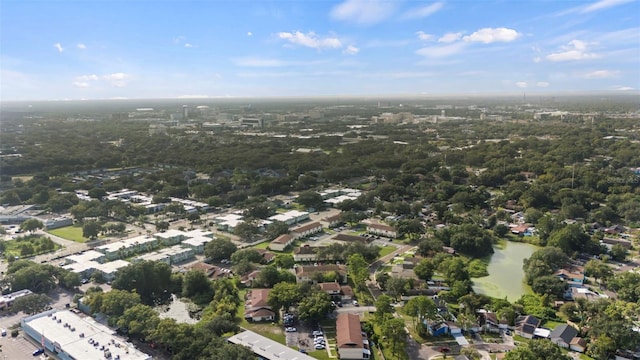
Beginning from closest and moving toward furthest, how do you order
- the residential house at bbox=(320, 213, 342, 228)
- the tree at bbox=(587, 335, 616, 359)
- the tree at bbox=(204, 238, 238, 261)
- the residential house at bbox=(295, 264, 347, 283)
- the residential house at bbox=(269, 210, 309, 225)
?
the tree at bbox=(587, 335, 616, 359)
the residential house at bbox=(295, 264, 347, 283)
the tree at bbox=(204, 238, 238, 261)
the residential house at bbox=(320, 213, 342, 228)
the residential house at bbox=(269, 210, 309, 225)

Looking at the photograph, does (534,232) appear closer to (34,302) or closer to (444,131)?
(34,302)

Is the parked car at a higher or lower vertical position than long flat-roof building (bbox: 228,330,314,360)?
lower

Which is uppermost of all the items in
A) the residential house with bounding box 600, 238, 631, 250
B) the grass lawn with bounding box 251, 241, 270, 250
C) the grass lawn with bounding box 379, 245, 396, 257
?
the residential house with bounding box 600, 238, 631, 250

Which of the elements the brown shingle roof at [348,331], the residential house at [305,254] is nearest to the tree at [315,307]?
the brown shingle roof at [348,331]

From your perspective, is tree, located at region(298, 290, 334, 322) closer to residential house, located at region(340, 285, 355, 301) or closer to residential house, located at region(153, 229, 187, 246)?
residential house, located at region(340, 285, 355, 301)

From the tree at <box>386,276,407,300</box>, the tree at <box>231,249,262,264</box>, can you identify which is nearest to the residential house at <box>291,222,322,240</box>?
the tree at <box>231,249,262,264</box>

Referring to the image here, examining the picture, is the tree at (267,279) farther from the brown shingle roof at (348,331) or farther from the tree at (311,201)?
the tree at (311,201)

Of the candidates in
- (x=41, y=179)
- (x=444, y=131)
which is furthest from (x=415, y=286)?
(x=444, y=131)

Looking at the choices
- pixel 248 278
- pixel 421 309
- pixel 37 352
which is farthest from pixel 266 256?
pixel 37 352
